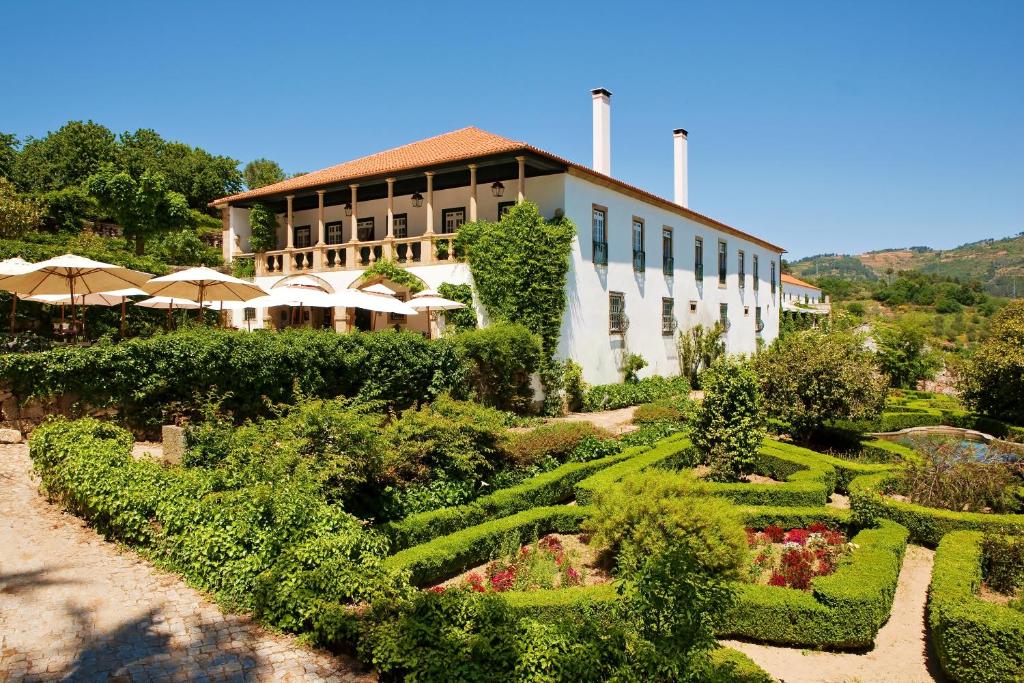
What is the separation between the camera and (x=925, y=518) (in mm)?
9578

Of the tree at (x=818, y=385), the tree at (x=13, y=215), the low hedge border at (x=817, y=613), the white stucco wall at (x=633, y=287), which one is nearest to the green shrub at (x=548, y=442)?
the tree at (x=818, y=385)

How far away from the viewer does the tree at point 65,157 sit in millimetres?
44594

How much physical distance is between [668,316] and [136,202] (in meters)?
27.5

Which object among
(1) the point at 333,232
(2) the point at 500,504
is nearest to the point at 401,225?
(1) the point at 333,232

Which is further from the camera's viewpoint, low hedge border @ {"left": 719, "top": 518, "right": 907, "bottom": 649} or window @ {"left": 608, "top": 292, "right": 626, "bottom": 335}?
window @ {"left": 608, "top": 292, "right": 626, "bottom": 335}

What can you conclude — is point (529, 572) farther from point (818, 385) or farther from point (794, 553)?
point (818, 385)

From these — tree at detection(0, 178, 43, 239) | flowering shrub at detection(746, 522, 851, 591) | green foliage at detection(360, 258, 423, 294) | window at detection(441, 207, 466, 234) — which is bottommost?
flowering shrub at detection(746, 522, 851, 591)

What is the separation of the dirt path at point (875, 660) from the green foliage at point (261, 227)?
2340 centimetres

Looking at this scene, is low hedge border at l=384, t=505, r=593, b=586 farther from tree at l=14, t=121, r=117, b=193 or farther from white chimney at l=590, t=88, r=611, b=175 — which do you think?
tree at l=14, t=121, r=117, b=193

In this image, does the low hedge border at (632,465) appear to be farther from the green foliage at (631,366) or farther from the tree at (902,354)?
the tree at (902,354)

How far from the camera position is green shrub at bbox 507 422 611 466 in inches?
466

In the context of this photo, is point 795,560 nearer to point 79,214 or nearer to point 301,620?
point 301,620

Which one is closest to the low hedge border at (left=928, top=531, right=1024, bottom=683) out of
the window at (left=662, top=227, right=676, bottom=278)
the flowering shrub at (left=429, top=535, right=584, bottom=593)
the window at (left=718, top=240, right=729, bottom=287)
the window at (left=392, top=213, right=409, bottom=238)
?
the flowering shrub at (left=429, top=535, right=584, bottom=593)

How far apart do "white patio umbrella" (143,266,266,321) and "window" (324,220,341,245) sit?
29.5 feet
